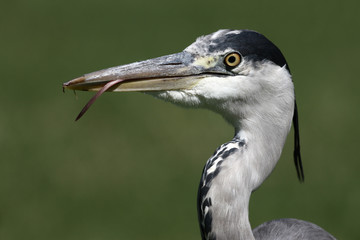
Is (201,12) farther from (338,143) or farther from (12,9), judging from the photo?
(338,143)

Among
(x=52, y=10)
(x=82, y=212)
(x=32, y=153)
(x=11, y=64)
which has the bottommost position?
(x=82, y=212)

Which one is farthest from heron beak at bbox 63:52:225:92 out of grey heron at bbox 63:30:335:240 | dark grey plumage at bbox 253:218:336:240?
dark grey plumage at bbox 253:218:336:240

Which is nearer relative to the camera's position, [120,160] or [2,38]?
[120,160]

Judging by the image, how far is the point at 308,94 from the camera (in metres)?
5.68

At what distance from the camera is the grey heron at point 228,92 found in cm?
198

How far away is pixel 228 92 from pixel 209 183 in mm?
316

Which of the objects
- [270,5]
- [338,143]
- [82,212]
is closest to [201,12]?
[270,5]

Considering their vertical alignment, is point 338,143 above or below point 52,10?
Result: below

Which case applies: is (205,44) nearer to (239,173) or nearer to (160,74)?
(160,74)

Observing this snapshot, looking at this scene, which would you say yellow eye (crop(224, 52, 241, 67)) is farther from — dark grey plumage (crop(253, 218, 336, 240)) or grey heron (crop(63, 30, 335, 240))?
dark grey plumage (crop(253, 218, 336, 240))

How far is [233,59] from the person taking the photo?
79.0 inches

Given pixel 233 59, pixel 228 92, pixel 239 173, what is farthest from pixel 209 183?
pixel 233 59

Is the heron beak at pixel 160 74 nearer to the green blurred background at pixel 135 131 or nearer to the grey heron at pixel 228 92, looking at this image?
the grey heron at pixel 228 92

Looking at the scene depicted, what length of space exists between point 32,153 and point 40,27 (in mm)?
2477
